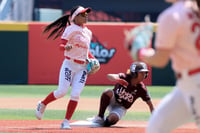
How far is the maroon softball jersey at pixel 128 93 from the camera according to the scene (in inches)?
388

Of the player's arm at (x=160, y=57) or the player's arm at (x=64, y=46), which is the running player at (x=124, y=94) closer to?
the player's arm at (x=64, y=46)

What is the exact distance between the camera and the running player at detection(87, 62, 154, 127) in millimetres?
9773

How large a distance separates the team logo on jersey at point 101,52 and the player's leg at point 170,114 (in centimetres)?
1413

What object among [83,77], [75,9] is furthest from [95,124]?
[75,9]

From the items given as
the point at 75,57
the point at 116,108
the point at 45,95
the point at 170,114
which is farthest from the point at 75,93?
the point at 45,95

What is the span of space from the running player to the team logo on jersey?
9.31 metres

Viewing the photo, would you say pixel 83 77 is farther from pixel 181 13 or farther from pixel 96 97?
pixel 96 97

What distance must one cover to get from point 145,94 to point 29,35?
10076mm

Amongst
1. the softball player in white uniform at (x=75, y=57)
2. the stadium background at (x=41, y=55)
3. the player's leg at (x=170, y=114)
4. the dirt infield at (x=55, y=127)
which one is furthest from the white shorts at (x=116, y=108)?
the stadium background at (x=41, y=55)

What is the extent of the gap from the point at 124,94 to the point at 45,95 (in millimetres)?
6121

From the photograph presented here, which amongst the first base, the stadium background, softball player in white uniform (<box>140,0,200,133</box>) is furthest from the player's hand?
the stadium background

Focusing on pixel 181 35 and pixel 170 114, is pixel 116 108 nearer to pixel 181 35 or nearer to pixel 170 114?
pixel 170 114

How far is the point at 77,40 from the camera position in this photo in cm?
975

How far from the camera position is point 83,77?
9.79 m
